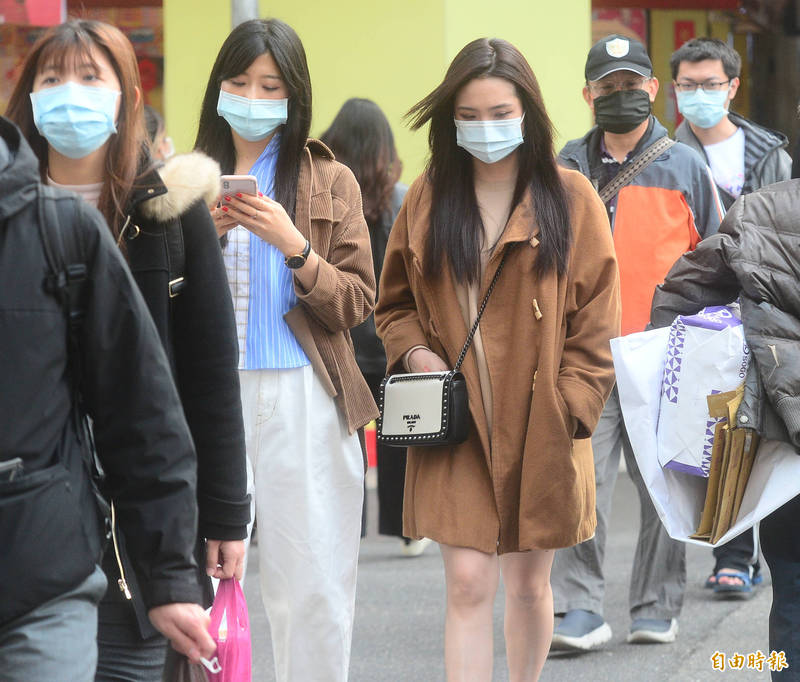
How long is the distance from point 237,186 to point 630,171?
218 centimetres

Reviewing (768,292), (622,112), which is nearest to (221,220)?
(768,292)

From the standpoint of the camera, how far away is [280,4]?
10164mm

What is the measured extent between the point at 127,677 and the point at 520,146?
221cm

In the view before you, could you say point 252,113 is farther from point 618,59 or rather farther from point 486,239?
point 618,59

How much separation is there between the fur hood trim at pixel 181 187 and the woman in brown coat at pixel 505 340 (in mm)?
1408

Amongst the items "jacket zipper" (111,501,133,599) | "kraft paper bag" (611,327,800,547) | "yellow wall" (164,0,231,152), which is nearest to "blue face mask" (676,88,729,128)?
"kraft paper bag" (611,327,800,547)

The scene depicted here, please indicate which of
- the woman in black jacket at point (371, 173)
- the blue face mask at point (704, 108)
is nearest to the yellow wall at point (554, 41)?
the blue face mask at point (704, 108)

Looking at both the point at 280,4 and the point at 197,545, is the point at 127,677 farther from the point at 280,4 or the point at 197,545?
the point at 280,4

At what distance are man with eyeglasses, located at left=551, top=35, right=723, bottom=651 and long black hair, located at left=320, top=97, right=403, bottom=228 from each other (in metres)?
1.27

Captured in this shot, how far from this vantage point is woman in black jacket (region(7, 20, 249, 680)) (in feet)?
9.78

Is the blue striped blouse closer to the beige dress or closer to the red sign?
the beige dress

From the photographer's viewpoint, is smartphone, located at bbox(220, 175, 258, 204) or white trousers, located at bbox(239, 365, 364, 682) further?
white trousers, located at bbox(239, 365, 364, 682)

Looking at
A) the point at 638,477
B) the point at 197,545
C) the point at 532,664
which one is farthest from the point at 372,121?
the point at 197,545

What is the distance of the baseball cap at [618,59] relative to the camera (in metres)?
5.91
